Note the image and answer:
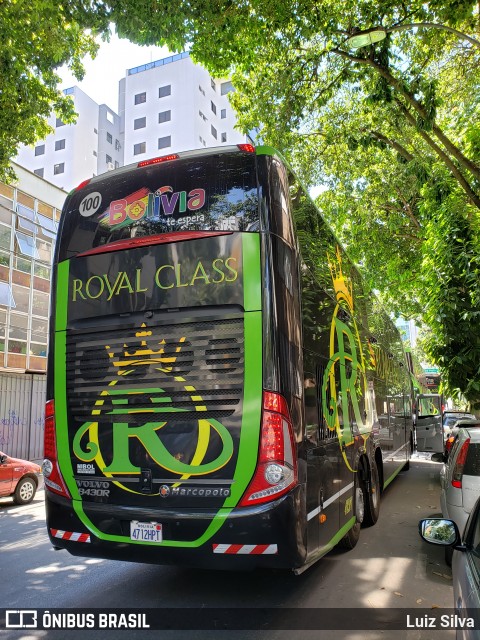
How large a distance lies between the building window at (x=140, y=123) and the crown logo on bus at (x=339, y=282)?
49.9 m

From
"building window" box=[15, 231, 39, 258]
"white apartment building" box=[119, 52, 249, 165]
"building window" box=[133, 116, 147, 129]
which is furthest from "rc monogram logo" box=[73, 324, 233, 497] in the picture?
"building window" box=[133, 116, 147, 129]

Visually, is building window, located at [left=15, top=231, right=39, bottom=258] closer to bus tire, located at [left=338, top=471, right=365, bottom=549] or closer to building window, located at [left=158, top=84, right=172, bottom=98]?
bus tire, located at [left=338, top=471, right=365, bottom=549]

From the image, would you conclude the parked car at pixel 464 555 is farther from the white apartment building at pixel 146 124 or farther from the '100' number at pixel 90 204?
the white apartment building at pixel 146 124

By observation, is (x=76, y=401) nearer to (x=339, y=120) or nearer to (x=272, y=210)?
(x=272, y=210)

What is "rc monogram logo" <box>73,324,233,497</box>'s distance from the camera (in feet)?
13.0

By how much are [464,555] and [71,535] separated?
3198mm

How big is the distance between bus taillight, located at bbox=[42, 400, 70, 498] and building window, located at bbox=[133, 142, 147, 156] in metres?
50.4

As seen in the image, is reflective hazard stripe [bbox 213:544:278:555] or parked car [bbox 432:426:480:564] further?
parked car [bbox 432:426:480:564]


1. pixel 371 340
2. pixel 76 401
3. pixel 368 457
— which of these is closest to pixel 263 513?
pixel 76 401

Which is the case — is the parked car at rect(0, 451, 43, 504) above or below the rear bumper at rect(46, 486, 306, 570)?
below

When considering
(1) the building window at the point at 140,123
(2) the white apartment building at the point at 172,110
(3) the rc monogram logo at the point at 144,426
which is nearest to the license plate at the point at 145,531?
(3) the rc monogram logo at the point at 144,426

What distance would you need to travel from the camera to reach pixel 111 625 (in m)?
4.06

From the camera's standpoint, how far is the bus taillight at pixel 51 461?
453 cm

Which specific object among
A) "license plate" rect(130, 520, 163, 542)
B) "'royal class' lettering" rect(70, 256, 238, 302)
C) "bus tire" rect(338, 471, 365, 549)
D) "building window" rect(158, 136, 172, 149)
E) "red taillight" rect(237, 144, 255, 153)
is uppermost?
"building window" rect(158, 136, 172, 149)
